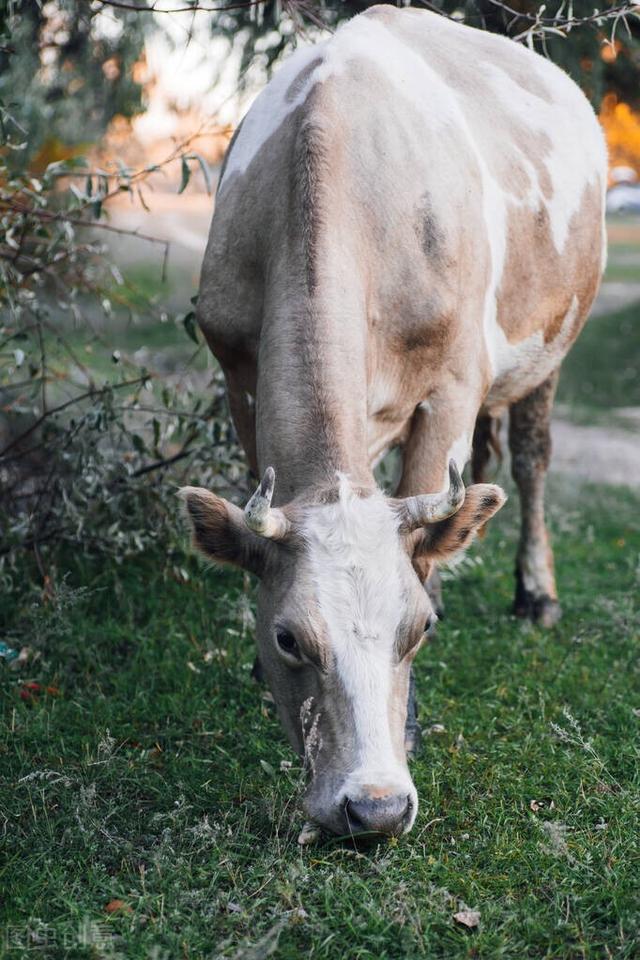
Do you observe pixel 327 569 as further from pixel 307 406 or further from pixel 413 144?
pixel 413 144

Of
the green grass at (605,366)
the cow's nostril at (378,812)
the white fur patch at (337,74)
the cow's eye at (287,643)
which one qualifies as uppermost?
the white fur patch at (337,74)

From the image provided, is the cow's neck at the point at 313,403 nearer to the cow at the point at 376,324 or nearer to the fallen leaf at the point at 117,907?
the cow at the point at 376,324

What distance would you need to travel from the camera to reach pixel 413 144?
14.2 feet

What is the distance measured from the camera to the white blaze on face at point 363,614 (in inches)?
122

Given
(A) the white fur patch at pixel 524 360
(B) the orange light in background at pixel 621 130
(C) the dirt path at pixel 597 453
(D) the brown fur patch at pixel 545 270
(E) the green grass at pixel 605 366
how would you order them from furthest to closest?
1. (E) the green grass at pixel 605 366
2. (B) the orange light in background at pixel 621 130
3. (C) the dirt path at pixel 597 453
4. (A) the white fur patch at pixel 524 360
5. (D) the brown fur patch at pixel 545 270

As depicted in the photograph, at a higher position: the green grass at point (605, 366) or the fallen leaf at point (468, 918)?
the fallen leaf at point (468, 918)

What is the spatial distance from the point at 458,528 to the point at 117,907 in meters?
1.53

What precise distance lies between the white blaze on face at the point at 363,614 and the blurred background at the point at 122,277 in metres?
2.19

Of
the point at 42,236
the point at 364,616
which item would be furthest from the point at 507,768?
the point at 42,236

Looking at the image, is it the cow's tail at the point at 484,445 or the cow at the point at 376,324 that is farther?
the cow's tail at the point at 484,445


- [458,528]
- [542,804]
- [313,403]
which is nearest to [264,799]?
[542,804]

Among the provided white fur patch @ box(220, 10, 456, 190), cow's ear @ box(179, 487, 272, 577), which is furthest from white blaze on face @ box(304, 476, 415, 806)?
white fur patch @ box(220, 10, 456, 190)

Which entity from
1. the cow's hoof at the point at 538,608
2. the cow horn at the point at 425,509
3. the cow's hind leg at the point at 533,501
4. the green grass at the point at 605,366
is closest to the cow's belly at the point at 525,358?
the cow's hind leg at the point at 533,501

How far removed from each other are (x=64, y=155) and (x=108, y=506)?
9.15 metres
